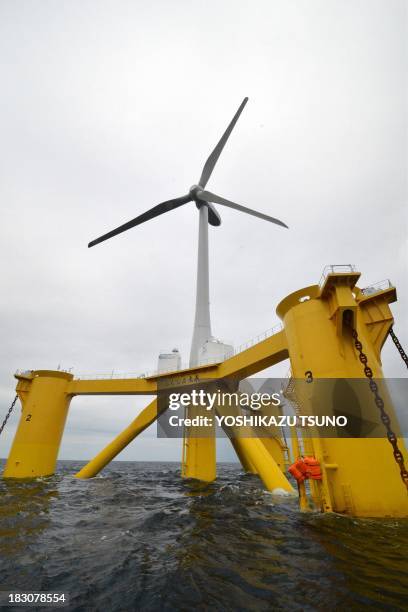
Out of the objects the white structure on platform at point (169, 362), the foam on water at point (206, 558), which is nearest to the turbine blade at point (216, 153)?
the white structure on platform at point (169, 362)

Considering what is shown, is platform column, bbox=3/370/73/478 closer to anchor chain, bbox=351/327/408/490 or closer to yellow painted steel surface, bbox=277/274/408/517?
yellow painted steel surface, bbox=277/274/408/517

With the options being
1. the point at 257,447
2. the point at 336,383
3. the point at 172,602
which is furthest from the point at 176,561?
the point at 257,447

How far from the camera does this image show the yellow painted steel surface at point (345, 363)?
9.14 m

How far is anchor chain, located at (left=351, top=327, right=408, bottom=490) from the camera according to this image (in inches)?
336

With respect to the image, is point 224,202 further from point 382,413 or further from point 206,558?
point 206,558

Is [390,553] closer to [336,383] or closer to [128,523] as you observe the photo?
[336,383]

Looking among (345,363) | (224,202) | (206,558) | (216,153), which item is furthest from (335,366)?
(216,153)

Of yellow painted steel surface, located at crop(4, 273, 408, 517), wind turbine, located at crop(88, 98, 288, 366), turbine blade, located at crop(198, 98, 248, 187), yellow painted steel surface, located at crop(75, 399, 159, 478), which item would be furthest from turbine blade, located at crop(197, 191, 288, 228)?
yellow painted steel surface, located at crop(75, 399, 159, 478)

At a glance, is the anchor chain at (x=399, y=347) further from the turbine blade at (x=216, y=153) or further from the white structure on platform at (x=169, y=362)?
the turbine blade at (x=216, y=153)

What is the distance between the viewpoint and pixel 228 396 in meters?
19.8

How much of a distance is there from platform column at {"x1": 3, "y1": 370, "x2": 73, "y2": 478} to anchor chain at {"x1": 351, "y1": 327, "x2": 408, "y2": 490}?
70.6 ft

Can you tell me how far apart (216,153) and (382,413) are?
27165 mm

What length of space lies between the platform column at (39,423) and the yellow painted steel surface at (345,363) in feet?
62.0

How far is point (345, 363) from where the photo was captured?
35.7 feet
